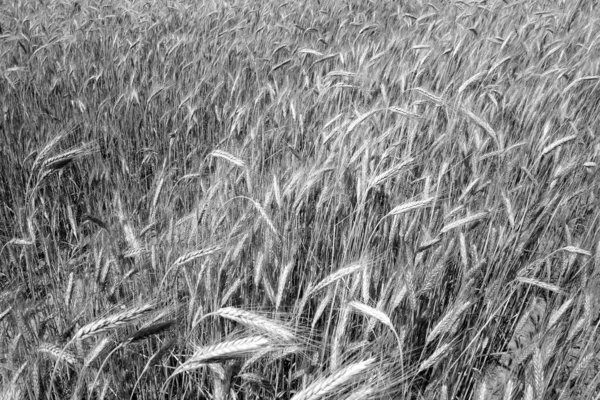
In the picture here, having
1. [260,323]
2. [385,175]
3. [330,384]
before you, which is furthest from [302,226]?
[330,384]

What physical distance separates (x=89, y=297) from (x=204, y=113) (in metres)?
1.59

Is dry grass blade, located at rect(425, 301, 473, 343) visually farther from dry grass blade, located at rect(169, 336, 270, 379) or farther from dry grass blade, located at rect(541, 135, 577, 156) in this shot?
dry grass blade, located at rect(541, 135, 577, 156)

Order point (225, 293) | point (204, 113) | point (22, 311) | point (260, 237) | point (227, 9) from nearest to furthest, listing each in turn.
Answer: point (22, 311) → point (225, 293) → point (260, 237) → point (204, 113) → point (227, 9)

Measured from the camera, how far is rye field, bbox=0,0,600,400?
1159 mm

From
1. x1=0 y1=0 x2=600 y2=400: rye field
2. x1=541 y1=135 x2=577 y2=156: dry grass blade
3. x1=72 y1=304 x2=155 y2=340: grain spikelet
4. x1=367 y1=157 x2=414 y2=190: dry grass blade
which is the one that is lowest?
x1=0 y1=0 x2=600 y2=400: rye field

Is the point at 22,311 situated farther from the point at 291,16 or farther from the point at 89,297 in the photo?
the point at 291,16

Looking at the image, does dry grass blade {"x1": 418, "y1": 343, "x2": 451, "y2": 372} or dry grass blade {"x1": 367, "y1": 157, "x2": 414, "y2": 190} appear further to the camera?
dry grass blade {"x1": 367, "y1": 157, "x2": 414, "y2": 190}

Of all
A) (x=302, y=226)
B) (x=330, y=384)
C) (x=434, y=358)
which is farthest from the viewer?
(x=302, y=226)

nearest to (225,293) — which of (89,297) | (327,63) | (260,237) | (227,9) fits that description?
(260,237)

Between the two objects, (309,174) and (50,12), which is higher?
(309,174)

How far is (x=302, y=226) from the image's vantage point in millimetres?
1626

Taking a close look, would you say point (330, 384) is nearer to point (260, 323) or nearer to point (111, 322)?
point (260, 323)

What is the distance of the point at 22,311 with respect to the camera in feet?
3.67

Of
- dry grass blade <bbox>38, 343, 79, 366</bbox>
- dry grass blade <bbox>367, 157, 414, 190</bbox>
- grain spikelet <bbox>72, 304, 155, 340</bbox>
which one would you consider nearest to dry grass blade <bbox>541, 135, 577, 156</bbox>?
dry grass blade <bbox>367, 157, 414, 190</bbox>
